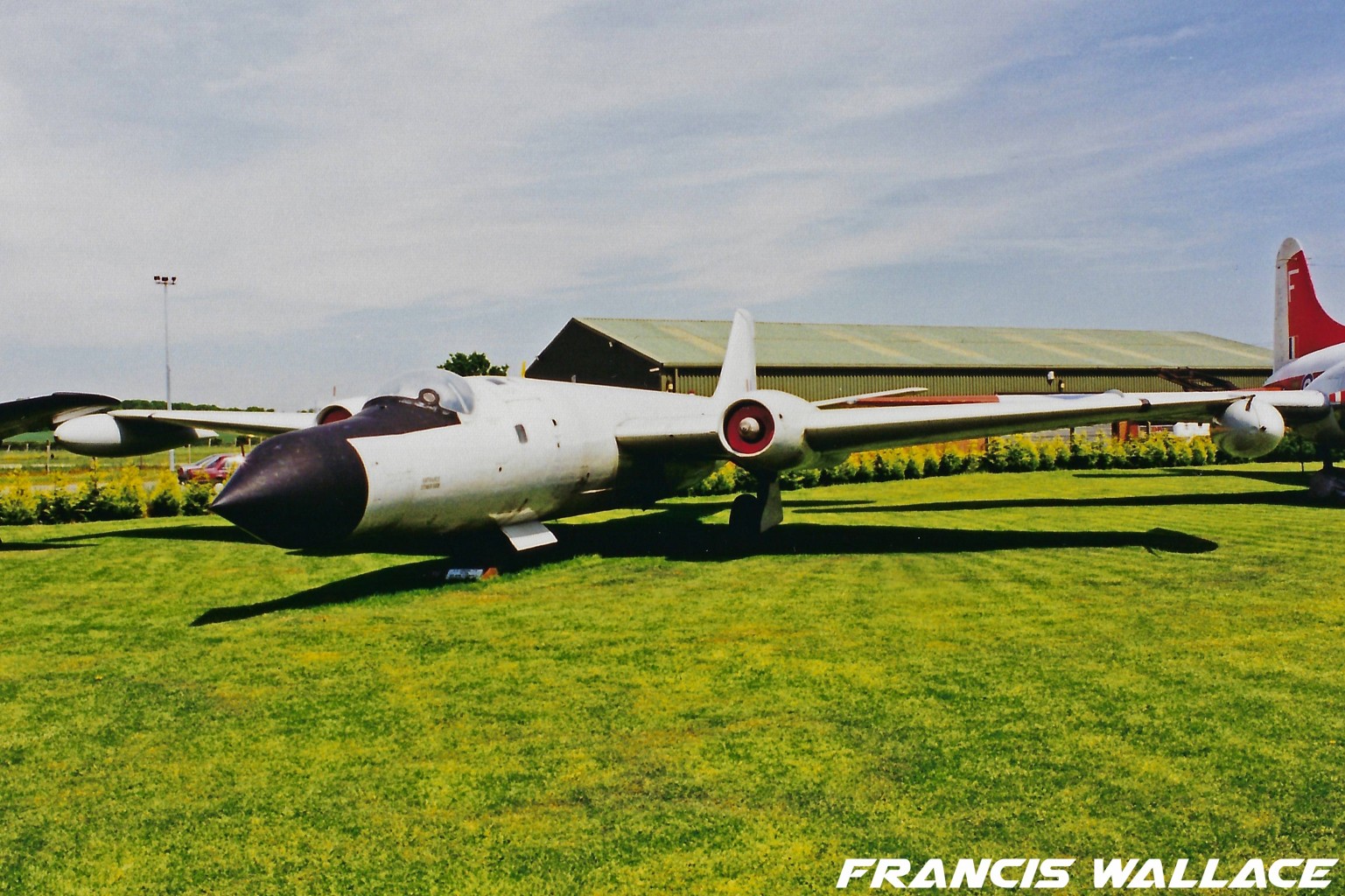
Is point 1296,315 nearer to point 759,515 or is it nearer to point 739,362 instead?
point 739,362

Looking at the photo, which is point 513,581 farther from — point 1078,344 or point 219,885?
point 1078,344

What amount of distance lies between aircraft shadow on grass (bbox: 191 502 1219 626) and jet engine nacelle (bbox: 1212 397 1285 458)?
2347 mm

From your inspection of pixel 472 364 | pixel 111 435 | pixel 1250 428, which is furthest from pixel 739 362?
pixel 472 364

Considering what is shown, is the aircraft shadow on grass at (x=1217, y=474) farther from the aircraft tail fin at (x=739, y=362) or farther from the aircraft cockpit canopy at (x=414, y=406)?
the aircraft cockpit canopy at (x=414, y=406)

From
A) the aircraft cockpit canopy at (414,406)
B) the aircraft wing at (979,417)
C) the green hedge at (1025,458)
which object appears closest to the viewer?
the aircraft cockpit canopy at (414,406)

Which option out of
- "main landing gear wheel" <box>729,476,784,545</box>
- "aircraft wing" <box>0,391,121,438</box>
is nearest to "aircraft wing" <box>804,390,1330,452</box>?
"main landing gear wheel" <box>729,476,784,545</box>

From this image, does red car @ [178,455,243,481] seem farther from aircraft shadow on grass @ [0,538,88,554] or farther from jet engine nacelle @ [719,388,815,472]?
jet engine nacelle @ [719,388,815,472]

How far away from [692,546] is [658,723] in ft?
27.4

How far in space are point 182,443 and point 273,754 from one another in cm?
1447

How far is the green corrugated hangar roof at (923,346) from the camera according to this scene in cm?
4044

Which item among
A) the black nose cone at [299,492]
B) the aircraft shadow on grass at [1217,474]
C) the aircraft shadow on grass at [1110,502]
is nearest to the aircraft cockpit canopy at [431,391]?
the black nose cone at [299,492]

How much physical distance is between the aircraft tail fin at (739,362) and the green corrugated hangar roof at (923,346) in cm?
1698

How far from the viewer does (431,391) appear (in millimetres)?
10328

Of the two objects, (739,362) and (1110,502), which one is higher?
(739,362)
